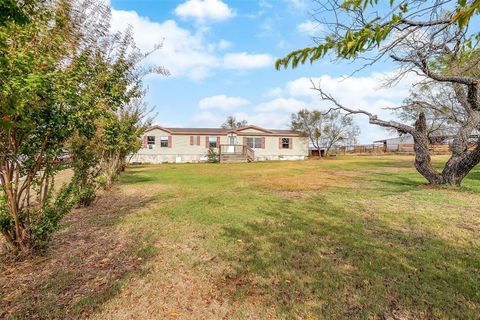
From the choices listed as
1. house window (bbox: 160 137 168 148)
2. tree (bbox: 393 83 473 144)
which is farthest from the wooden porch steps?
tree (bbox: 393 83 473 144)

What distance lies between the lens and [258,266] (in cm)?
354

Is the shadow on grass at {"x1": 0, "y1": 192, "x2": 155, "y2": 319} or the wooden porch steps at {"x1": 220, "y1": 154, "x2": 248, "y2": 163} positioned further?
the wooden porch steps at {"x1": 220, "y1": 154, "x2": 248, "y2": 163}

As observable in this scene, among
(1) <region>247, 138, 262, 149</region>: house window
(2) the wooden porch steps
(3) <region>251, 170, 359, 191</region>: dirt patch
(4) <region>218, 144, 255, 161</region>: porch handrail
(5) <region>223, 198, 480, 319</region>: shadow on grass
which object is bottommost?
(5) <region>223, 198, 480, 319</region>: shadow on grass

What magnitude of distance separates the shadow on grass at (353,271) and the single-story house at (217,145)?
2515 centimetres

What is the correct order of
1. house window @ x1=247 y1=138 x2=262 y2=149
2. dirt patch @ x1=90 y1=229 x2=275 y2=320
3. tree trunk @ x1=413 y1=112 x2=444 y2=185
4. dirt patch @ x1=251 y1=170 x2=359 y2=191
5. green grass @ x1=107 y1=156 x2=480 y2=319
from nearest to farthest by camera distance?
1. dirt patch @ x1=90 y1=229 x2=275 y2=320
2. green grass @ x1=107 y1=156 x2=480 y2=319
3. tree trunk @ x1=413 y1=112 x2=444 y2=185
4. dirt patch @ x1=251 y1=170 x2=359 y2=191
5. house window @ x1=247 y1=138 x2=262 y2=149

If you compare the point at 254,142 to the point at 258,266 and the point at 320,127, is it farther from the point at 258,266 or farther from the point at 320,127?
the point at 258,266

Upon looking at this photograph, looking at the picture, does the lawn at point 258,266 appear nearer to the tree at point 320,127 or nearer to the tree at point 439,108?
the tree at point 439,108

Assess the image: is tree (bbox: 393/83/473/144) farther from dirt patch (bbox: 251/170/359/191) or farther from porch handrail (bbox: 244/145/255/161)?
porch handrail (bbox: 244/145/255/161)

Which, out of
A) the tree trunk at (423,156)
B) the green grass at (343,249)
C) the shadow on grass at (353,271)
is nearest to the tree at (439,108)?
the tree trunk at (423,156)

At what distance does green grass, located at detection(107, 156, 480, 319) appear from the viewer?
106 inches

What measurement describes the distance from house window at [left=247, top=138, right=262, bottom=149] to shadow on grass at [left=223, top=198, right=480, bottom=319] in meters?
27.6

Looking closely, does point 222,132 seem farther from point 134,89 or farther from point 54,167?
point 54,167

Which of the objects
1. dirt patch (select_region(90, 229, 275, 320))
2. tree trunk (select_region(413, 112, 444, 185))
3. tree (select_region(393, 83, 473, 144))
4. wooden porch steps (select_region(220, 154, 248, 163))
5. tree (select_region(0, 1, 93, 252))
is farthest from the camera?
wooden porch steps (select_region(220, 154, 248, 163))

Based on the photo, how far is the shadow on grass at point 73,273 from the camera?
272 cm
